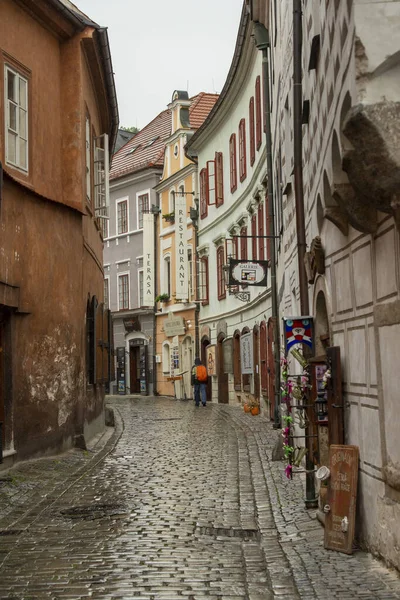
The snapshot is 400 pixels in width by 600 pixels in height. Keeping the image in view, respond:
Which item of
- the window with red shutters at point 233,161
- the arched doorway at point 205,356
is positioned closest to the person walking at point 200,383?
the arched doorway at point 205,356

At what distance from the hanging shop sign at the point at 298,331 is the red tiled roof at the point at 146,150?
Result: 1389 inches

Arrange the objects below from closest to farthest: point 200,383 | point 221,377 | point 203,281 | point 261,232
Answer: point 261,232, point 200,383, point 221,377, point 203,281

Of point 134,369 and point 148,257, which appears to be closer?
point 148,257

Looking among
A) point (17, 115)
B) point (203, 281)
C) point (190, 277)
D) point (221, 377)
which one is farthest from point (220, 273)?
point (17, 115)

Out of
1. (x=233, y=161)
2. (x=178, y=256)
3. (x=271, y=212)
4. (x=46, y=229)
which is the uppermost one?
(x=233, y=161)

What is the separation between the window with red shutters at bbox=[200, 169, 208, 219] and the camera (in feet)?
119

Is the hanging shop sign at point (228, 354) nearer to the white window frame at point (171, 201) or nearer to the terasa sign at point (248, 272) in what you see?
the terasa sign at point (248, 272)

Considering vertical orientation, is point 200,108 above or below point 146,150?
above

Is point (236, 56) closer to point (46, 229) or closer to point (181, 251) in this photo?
point (181, 251)

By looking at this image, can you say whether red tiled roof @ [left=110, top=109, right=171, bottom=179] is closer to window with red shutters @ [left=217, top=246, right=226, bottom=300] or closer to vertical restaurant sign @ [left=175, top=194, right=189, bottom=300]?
vertical restaurant sign @ [left=175, top=194, right=189, bottom=300]

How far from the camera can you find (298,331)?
34.0 feet

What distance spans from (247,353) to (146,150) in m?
23.0

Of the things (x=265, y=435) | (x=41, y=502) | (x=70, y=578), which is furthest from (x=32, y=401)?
(x=70, y=578)

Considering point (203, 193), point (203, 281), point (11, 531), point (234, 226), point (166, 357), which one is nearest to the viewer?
point (11, 531)
